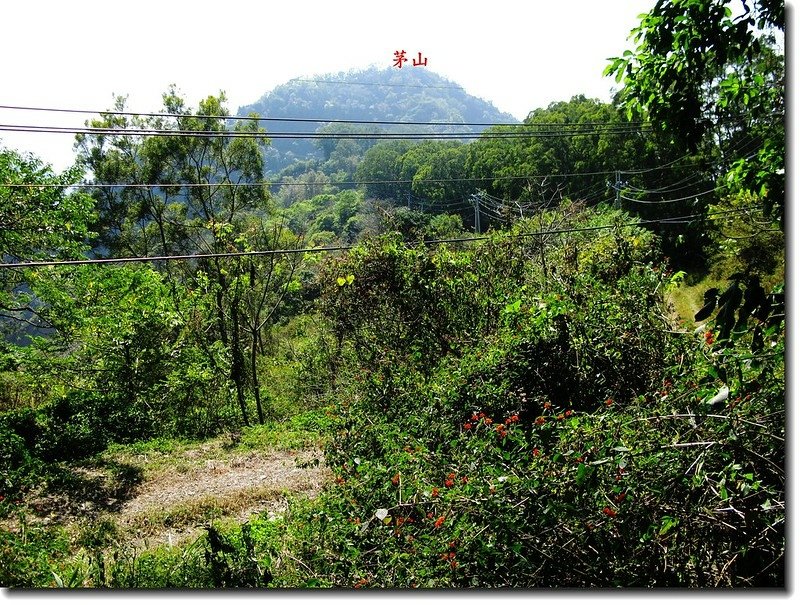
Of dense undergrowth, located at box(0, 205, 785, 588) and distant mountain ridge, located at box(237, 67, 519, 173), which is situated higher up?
distant mountain ridge, located at box(237, 67, 519, 173)

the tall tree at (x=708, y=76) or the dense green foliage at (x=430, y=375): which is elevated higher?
the tall tree at (x=708, y=76)

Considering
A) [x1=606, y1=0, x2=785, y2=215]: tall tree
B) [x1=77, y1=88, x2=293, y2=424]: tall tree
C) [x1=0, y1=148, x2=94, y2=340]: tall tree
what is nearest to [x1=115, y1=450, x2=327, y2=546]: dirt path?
[x1=0, y1=148, x2=94, y2=340]: tall tree

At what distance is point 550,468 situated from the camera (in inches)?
100.0

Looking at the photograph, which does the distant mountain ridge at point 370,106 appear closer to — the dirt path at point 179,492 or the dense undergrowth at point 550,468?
the dirt path at point 179,492

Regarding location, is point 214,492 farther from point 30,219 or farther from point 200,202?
point 200,202

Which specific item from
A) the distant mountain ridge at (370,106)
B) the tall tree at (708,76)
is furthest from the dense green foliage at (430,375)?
the distant mountain ridge at (370,106)

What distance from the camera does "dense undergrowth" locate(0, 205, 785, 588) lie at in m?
2.24

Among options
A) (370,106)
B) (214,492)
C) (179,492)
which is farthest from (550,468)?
(370,106)

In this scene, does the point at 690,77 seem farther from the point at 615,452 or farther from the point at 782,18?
the point at 615,452

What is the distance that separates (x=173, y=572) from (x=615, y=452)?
101 inches

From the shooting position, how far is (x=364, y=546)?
3.05 meters

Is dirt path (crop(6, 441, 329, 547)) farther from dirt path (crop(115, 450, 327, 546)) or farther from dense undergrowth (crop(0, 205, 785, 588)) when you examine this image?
dense undergrowth (crop(0, 205, 785, 588))

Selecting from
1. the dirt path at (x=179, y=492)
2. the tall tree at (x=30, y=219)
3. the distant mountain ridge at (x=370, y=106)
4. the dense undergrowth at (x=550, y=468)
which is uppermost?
the distant mountain ridge at (x=370, y=106)

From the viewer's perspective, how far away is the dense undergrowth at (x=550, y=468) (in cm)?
224
